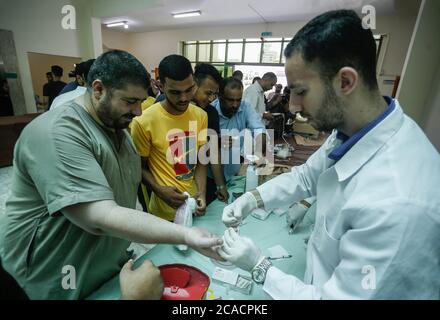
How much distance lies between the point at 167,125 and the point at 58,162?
88cm

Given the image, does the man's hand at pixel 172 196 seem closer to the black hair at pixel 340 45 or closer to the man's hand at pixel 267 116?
the black hair at pixel 340 45

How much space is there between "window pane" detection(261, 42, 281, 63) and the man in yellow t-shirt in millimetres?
7763

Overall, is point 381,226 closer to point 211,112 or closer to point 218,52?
point 211,112

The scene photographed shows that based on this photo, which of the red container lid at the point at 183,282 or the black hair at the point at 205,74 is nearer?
the red container lid at the point at 183,282

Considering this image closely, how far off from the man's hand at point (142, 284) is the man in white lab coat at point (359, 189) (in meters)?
0.29

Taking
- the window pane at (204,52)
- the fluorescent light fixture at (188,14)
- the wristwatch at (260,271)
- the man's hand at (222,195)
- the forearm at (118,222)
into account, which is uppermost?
the fluorescent light fixture at (188,14)

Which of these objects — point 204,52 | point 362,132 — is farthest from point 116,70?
point 204,52

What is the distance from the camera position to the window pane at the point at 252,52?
28.8 ft

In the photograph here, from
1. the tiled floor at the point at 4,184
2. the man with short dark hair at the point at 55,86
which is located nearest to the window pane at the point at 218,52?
the man with short dark hair at the point at 55,86

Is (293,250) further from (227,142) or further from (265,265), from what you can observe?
(227,142)
